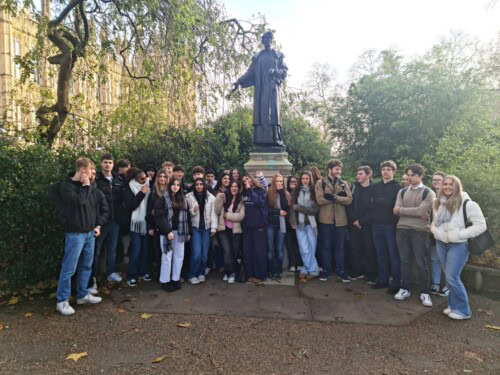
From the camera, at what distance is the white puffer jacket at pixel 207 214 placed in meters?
5.22

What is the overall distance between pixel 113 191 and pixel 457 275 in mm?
4889

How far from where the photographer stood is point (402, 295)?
15.2 ft

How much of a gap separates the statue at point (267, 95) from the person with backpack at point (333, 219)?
177 cm

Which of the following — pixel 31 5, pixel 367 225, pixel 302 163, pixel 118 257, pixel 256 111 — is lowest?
pixel 118 257

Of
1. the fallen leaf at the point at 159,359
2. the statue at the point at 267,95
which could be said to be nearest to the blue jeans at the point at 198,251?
the fallen leaf at the point at 159,359

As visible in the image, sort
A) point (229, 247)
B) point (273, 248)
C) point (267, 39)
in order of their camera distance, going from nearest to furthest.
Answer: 1. point (229, 247)
2. point (273, 248)
3. point (267, 39)

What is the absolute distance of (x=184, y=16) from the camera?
4.94m

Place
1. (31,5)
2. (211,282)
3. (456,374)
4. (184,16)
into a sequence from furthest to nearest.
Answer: (31,5) → (211,282) → (184,16) → (456,374)

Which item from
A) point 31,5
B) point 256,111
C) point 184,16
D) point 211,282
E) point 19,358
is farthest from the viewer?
point 256,111

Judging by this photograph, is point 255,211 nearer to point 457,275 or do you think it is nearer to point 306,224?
point 306,224

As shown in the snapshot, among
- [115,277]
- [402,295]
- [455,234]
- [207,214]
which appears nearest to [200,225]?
[207,214]

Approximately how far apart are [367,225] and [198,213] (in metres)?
2.71

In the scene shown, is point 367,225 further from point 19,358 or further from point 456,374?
point 19,358

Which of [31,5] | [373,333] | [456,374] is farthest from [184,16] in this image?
[456,374]
